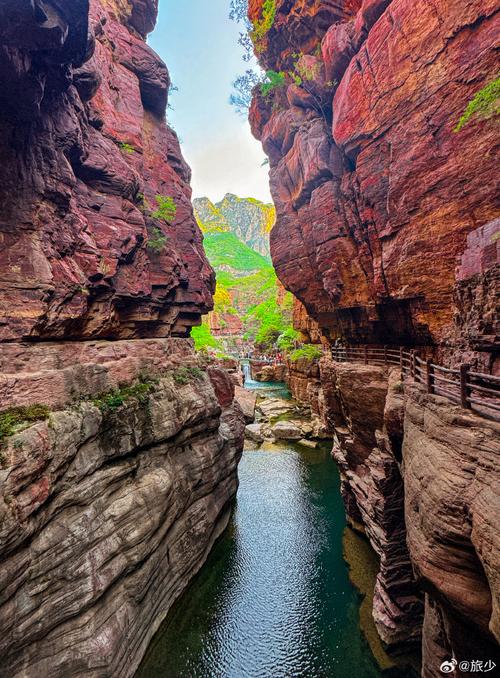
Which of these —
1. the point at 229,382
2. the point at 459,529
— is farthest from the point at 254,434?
the point at 459,529

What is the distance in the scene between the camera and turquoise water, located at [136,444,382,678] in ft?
27.9

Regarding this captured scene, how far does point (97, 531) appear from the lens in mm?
7246

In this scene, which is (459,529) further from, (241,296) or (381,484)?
(241,296)

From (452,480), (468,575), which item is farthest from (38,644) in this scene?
(452,480)

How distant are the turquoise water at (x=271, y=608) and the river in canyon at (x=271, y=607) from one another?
0.08 feet

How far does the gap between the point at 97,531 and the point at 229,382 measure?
11042mm

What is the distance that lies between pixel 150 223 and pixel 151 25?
15368 millimetres

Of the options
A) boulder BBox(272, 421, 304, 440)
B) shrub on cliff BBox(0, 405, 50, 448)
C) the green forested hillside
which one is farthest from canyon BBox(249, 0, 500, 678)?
the green forested hillside

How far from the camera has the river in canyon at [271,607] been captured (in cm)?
851

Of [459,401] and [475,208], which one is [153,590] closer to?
[459,401]

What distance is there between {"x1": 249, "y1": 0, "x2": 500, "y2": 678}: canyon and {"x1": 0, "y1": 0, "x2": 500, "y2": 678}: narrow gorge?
8 centimetres

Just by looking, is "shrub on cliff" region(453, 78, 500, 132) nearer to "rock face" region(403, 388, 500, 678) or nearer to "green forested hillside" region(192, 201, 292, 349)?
"rock face" region(403, 388, 500, 678)

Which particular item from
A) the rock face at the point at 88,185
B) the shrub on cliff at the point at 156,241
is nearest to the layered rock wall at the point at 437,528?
the rock face at the point at 88,185

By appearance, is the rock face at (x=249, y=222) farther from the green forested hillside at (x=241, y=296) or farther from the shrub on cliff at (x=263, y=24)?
the shrub on cliff at (x=263, y=24)
